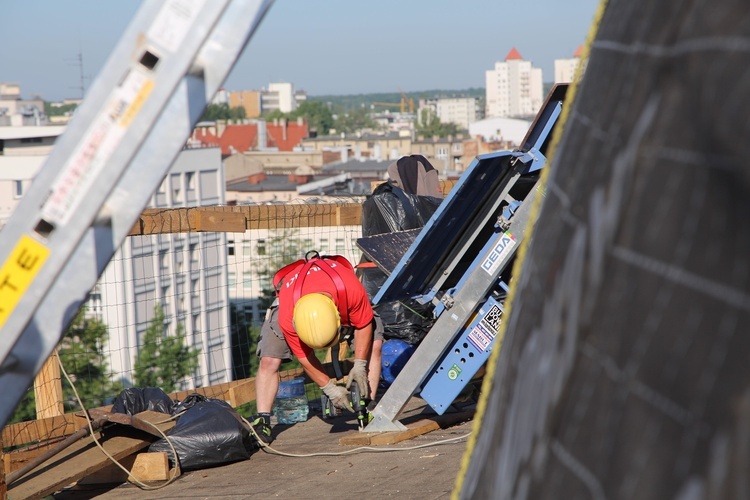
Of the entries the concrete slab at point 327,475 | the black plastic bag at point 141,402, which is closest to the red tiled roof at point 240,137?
the black plastic bag at point 141,402

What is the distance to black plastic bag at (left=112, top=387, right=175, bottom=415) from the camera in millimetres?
6336

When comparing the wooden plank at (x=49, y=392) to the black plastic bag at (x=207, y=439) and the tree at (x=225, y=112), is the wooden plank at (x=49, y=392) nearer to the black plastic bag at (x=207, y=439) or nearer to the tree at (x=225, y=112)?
the black plastic bag at (x=207, y=439)

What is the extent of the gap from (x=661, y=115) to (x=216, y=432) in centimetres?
484

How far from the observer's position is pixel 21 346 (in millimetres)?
2146

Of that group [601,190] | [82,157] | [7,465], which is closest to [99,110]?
[82,157]

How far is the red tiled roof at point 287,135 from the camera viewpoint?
441 feet

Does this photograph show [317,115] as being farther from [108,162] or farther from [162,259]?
[108,162]

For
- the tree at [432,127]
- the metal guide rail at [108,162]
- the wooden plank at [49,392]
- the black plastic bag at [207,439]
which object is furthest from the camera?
the tree at [432,127]

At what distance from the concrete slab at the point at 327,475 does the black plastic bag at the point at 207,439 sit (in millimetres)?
63

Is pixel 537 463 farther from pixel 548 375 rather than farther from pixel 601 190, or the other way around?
pixel 601 190

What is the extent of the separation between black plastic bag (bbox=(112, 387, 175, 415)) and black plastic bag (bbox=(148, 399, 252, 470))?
0.57m

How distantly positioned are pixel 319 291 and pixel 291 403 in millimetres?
1383

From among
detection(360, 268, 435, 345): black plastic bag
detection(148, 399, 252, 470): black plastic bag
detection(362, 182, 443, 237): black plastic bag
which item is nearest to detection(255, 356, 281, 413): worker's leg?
detection(148, 399, 252, 470): black plastic bag

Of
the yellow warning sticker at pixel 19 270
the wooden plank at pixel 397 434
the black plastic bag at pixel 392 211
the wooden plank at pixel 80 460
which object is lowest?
the wooden plank at pixel 397 434
